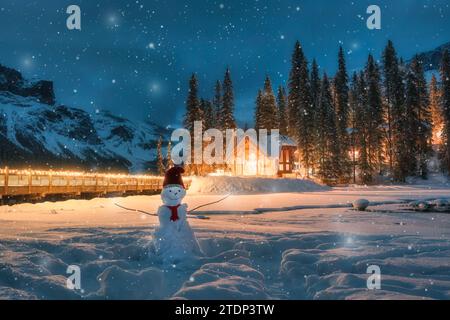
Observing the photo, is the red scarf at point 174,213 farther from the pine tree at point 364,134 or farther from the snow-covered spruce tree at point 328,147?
the pine tree at point 364,134

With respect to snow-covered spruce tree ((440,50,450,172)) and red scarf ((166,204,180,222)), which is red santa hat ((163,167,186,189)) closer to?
red scarf ((166,204,180,222))

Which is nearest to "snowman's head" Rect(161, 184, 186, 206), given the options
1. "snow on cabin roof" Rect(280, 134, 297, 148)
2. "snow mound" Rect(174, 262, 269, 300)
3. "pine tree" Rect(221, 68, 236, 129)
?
"snow mound" Rect(174, 262, 269, 300)

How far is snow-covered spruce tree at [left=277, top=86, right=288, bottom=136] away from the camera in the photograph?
227ft

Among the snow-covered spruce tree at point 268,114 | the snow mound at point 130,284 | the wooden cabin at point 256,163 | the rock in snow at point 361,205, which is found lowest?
the snow mound at point 130,284

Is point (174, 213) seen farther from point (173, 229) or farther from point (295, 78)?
point (295, 78)

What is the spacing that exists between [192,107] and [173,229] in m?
47.1

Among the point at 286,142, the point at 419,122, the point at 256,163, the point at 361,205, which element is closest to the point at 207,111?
the point at 286,142

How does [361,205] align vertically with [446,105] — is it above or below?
below

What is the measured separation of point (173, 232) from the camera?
6.19m

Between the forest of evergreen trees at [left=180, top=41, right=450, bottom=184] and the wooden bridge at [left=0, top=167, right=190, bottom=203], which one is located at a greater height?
the forest of evergreen trees at [left=180, top=41, right=450, bottom=184]

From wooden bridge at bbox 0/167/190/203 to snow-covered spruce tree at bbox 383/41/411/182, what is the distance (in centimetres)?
3086

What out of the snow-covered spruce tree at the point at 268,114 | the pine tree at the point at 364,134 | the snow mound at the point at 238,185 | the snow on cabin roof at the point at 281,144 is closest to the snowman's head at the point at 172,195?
the snow mound at the point at 238,185

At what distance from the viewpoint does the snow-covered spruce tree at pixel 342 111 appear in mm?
50156

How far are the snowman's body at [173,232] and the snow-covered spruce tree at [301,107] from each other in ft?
145
